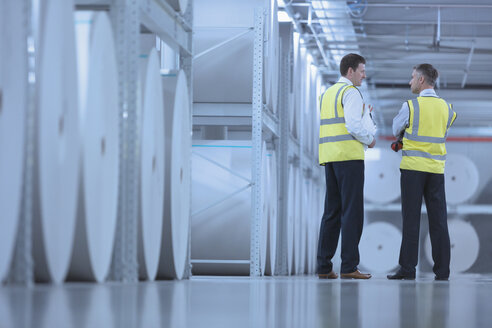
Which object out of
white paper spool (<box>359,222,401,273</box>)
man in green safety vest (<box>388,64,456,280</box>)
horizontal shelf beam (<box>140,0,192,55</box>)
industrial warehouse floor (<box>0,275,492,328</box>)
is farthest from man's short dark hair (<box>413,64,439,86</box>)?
white paper spool (<box>359,222,401,273</box>)

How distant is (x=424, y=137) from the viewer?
21.1 feet

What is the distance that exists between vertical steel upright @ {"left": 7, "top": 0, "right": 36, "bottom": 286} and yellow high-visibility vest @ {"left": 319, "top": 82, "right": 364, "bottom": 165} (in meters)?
3.91

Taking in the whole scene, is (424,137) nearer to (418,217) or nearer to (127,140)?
(418,217)

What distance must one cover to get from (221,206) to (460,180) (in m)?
10.4

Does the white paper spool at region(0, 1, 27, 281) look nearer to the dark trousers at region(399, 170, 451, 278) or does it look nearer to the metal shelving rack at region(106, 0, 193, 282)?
the metal shelving rack at region(106, 0, 193, 282)

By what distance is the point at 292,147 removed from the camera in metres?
9.73

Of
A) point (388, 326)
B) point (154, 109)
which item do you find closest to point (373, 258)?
point (154, 109)

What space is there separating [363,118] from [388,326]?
441cm

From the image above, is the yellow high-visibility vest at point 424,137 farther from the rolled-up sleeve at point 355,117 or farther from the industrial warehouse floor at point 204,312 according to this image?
the industrial warehouse floor at point 204,312

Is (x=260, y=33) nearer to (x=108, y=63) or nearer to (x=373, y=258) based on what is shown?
(x=108, y=63)

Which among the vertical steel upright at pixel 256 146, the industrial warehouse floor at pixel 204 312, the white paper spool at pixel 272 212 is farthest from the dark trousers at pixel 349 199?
the industrial warehouse floor at pixel 204 312

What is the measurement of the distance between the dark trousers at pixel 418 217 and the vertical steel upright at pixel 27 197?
4.47 meters

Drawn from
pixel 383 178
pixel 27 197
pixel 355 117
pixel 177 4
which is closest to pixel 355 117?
pixel 355 117

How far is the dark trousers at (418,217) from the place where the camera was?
643 centimetres
